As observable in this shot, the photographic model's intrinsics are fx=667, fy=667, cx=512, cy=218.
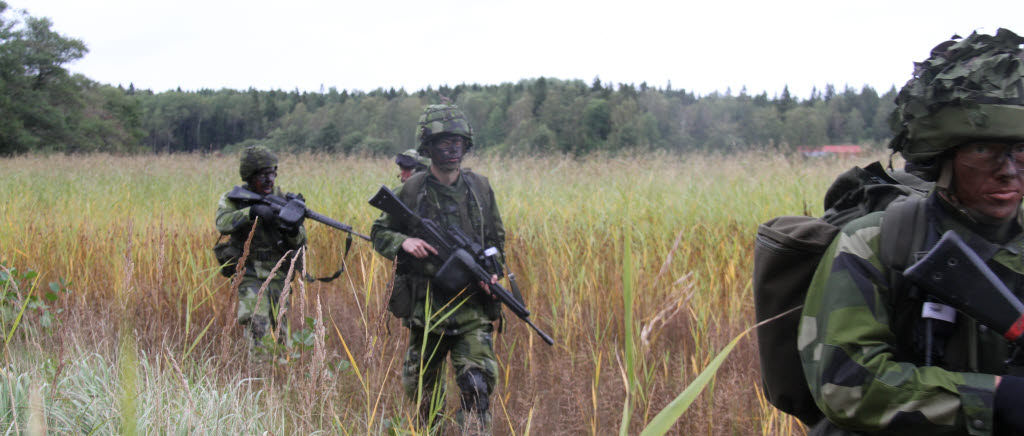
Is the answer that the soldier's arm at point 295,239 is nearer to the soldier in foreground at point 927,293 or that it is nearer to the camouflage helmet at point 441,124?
the camouflage helmet at point 441,124

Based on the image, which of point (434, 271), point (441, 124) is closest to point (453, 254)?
point (434, 271)

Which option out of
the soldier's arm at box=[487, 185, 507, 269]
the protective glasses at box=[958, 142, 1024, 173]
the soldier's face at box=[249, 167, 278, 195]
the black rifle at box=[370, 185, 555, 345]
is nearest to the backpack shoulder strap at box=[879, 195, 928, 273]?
the protective glasses at box=[958, 142, 1024, 173]

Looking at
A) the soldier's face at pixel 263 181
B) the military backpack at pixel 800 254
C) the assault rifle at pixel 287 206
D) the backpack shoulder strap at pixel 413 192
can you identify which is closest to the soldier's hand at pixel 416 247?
the backpack shoulder strap at pixel 413 192

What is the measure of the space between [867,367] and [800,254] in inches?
10.3

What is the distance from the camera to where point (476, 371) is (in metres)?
3.25

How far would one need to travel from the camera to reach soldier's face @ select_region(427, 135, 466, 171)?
11.5ft

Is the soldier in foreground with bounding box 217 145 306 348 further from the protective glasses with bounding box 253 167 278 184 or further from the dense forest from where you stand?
the dense forest

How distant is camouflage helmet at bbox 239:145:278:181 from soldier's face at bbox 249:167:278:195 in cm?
3

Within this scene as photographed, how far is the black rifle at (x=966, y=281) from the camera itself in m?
1.22

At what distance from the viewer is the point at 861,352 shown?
50.3 inches

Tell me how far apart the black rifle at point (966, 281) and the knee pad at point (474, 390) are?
2205 mm

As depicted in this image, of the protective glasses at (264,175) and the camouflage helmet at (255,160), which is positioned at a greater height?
the camouflage helmet at (255,160)

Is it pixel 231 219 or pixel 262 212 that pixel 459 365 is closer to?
pixel 262 212

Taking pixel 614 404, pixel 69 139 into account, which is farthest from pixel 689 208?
pixel 69 139
